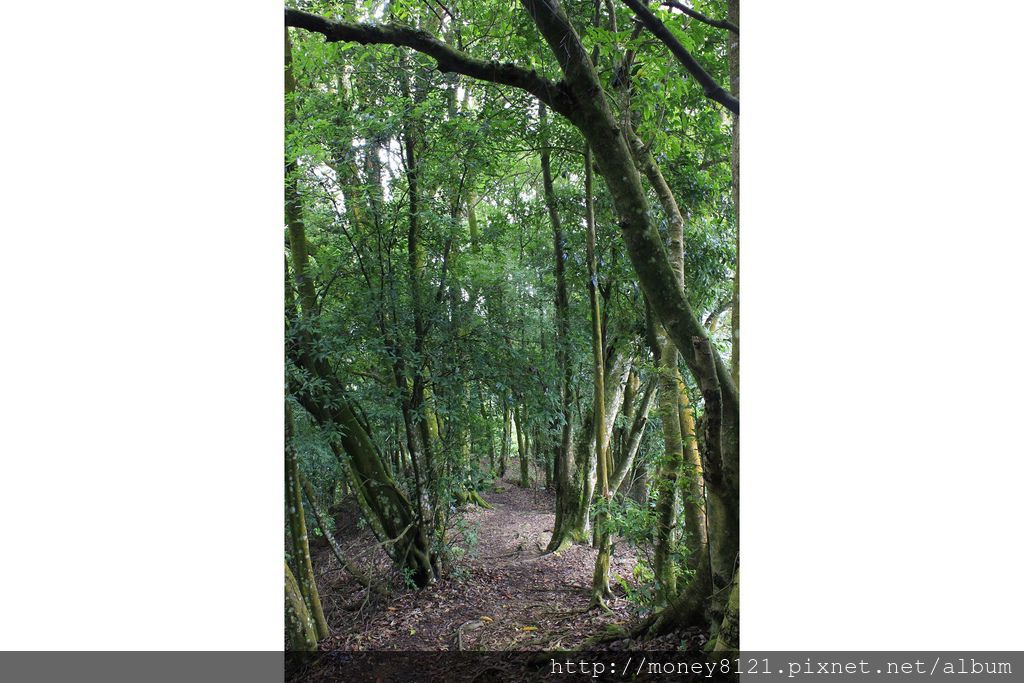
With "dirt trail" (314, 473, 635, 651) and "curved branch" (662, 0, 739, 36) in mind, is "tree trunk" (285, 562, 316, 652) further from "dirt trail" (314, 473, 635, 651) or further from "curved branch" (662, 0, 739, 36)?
"curved branch" (662, 0, 739, 36)

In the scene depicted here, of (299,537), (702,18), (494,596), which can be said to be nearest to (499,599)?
(494,596)

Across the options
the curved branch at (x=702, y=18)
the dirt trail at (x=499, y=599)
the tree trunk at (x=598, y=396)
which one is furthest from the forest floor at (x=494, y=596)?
the curved branch at (x=702, y=18)

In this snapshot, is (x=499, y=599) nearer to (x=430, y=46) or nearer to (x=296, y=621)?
(x=296, y=621)

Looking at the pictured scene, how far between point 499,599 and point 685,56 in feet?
9.45

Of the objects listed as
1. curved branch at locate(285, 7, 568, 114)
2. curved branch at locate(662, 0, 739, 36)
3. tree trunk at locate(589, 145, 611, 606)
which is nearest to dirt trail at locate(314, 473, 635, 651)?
tree trunk at locate(589, 145, 611, 606)

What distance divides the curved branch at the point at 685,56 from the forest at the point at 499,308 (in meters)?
0.01

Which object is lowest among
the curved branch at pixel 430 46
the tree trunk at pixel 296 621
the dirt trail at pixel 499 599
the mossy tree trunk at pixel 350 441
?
the dirt trail at pixel 499 599

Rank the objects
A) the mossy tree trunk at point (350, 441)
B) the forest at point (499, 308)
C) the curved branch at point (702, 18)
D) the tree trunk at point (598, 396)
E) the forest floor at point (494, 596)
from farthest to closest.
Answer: the tree trunk at point (598, 396), the forest floor at point (494, 596), the mossy tree trunk at point (350, 441), the forest at point (499, 308), the curved branch at point (702, 18)

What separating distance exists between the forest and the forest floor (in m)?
0.02

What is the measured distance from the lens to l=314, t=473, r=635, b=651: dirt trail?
2.47 meters

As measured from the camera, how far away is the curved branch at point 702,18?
2.00 m

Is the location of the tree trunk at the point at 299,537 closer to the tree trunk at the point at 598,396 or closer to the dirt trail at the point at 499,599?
the dirt trail at the point at 499,599
